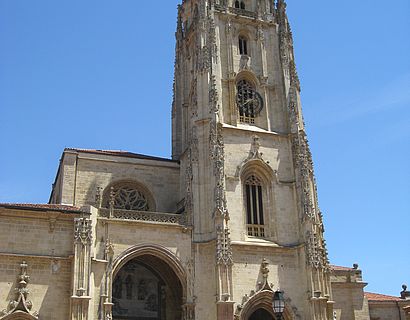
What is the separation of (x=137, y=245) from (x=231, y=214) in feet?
15.3

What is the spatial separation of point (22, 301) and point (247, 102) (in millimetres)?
14801

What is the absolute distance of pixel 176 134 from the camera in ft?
110

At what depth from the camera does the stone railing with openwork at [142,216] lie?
2494 cm

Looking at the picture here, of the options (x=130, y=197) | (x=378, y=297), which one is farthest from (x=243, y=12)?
(x=378, y=297)

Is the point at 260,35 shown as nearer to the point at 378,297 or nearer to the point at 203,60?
the point at 203,60

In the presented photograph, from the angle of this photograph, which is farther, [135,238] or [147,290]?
[147,290]

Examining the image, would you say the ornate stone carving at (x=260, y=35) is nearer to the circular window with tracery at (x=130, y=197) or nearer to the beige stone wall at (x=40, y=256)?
the circular window with tracery at (x=130, y=197)

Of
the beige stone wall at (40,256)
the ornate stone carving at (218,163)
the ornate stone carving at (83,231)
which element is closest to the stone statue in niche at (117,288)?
the beige stone wall at (40,256)

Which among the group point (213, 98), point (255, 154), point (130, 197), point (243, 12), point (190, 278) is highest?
point (243, 12)

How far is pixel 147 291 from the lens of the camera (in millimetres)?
27281

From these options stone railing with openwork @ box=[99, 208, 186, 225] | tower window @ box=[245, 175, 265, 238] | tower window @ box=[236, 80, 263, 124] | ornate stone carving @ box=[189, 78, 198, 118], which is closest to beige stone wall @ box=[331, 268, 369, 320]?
tower window @ box=[245, 175, 265, 238]

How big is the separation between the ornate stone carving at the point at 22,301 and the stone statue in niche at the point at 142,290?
241 inches

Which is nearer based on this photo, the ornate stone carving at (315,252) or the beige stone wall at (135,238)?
the beige stone wall at (135,238)

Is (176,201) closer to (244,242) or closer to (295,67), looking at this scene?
(244,242)
